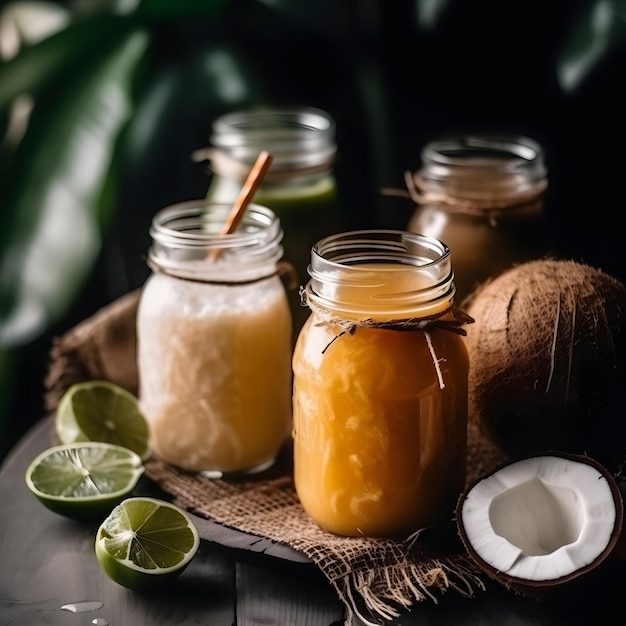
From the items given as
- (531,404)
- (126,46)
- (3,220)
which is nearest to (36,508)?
(3,220)

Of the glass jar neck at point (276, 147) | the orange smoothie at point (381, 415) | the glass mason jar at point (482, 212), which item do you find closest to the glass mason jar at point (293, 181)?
the glass jar neck at point (276, 147)

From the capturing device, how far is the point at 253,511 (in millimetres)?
1232

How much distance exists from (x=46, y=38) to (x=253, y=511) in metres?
0.89

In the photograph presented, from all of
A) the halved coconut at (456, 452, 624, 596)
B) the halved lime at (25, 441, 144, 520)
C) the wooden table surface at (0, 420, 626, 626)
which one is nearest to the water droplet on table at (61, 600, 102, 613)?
Answer: the wooden table surface at (0, 420, 626, 626)

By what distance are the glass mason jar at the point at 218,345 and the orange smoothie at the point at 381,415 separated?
0.43 feet

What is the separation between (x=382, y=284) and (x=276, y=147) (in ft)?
1.28

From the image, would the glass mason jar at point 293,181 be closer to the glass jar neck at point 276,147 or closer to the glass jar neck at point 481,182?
the glass jar neck at point 276,147

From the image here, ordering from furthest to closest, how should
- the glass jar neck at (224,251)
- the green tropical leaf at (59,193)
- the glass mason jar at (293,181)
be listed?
the green tropical leaf at (59,193) < the glass mason jar at (293,181) < the glass jar neck at (224,251)

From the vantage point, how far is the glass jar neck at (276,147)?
1397 millimetres

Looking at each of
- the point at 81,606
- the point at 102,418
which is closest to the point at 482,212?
the point at 102,418

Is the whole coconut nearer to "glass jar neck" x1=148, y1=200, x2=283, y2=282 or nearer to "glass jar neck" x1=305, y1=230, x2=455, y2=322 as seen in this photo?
"glass jar neck" x1=305, y1=230, x2=455, y2=322

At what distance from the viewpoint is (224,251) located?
51.0 inches

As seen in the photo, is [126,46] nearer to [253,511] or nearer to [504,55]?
[504,55]

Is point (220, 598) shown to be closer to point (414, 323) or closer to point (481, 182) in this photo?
point (414, 323)
